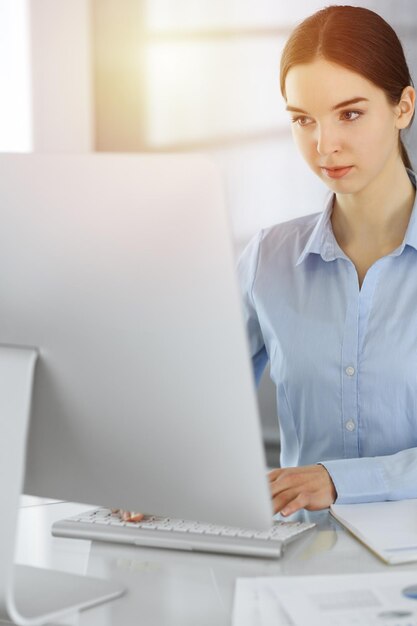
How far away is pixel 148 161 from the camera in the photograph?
2.98 ft

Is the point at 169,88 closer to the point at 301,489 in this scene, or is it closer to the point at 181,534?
the point at 301,489

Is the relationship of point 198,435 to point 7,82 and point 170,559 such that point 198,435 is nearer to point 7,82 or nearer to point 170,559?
point 170,559

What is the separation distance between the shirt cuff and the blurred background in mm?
2284

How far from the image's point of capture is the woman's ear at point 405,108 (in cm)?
182

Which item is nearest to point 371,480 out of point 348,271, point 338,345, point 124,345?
point 338,345

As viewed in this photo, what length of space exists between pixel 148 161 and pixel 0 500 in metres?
0.39

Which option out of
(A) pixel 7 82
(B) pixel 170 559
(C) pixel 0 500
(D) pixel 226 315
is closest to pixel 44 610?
(C) pixel 0 500

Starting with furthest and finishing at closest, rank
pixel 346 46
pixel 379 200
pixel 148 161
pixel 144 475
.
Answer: pixel 379 200, pixel 346 46, pixel 144 475, pixel 148 161

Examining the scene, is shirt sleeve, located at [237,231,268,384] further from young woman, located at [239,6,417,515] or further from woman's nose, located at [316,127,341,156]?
woman's nose, located at [316,127,341,156]

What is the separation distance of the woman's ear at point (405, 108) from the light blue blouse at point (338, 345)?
0.17 meters

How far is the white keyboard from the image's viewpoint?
1260 mm

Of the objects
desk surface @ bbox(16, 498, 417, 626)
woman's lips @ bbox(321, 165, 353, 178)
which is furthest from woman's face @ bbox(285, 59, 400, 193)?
desk surface @ bbox(16, 498, 417, 626)

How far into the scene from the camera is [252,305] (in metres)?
1.99

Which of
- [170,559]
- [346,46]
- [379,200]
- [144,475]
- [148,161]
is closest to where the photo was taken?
[148,161]
